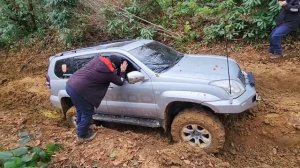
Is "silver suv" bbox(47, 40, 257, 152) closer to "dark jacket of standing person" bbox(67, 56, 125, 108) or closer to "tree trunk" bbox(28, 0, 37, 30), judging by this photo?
"dark jacket of standing person" bbox(67, 56, 125, 108)

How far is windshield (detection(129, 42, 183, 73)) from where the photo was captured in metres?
6.16

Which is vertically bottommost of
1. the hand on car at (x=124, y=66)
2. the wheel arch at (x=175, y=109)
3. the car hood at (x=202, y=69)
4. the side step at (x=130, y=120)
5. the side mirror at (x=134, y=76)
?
the side step at (x=130, y=120)

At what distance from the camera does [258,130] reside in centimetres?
623

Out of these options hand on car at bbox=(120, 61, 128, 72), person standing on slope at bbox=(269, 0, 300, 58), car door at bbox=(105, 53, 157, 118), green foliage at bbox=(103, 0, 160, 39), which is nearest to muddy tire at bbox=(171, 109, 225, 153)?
car door at bbox=(105, 53, 157, 118)

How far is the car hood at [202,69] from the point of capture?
5734mm

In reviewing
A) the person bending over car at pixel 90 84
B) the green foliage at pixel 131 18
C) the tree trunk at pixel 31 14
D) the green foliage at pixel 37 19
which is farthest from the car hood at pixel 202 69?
the tree trunk at pixel 31 14

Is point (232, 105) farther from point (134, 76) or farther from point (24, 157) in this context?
point (24, 157)

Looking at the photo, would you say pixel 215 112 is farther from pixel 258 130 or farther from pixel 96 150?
pixel 96 150

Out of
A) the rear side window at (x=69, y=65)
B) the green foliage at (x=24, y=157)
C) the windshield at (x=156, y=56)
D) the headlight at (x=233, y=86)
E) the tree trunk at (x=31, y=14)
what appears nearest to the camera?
the green foliage at (x=24, y=157)

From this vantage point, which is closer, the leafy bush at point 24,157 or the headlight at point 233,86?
the leafy bush at point 24,157

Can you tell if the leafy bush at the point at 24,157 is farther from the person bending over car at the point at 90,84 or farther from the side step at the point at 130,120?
the side step at the point at 130,120

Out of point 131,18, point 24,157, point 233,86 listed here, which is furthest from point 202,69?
point 131,18

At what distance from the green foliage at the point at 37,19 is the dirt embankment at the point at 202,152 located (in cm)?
361

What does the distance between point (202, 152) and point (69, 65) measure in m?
3.21
